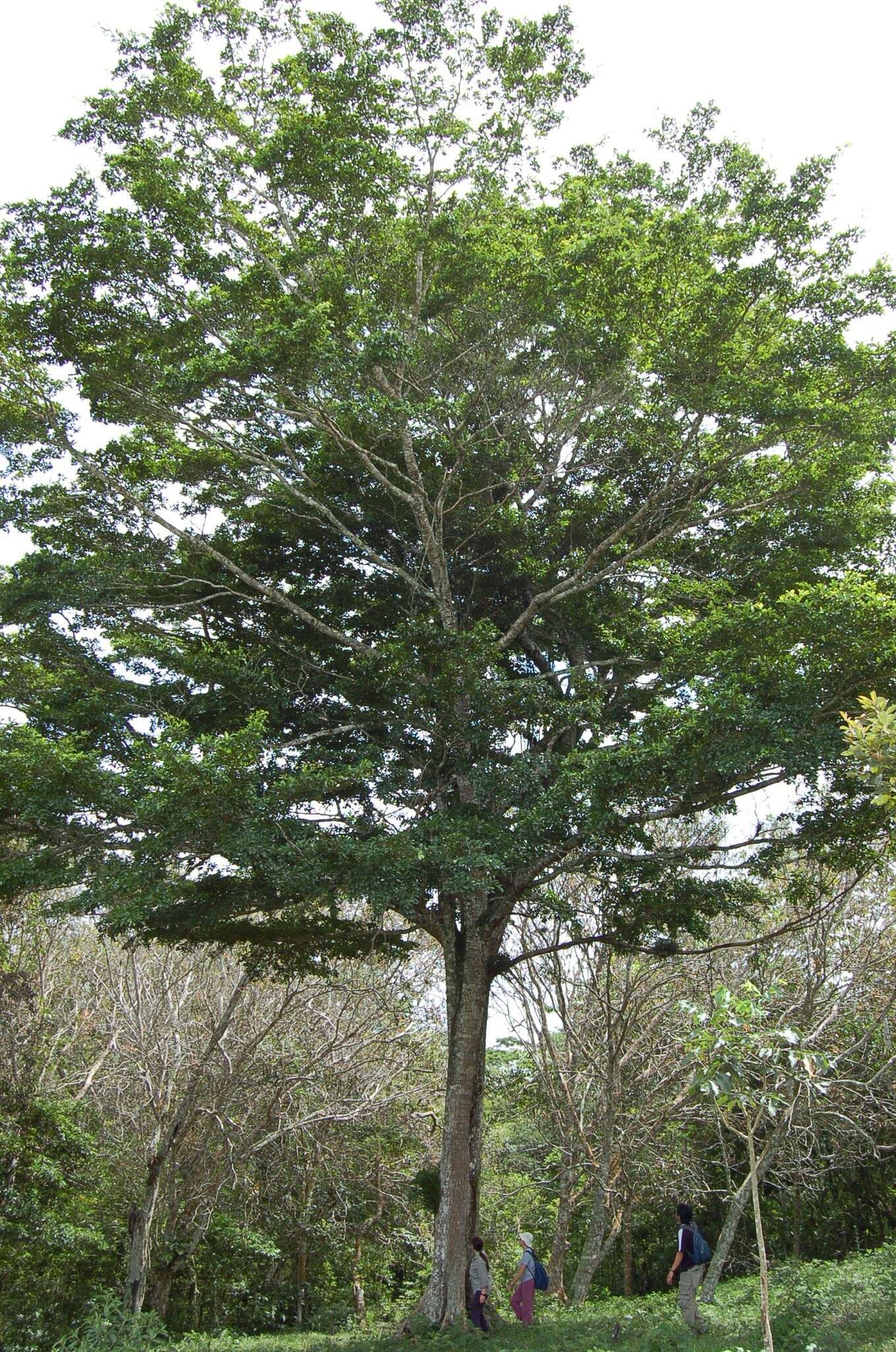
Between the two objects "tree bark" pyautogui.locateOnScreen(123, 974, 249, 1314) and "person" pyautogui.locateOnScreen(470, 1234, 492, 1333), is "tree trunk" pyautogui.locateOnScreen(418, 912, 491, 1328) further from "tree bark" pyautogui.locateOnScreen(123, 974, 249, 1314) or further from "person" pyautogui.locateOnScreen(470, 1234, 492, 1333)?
"tree bark" pyautogui.locateOnScreen(123, 974, 249, 1314)

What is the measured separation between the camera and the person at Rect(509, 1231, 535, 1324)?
9781mm

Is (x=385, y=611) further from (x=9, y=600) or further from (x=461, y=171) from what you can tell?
(x=461, y=171)

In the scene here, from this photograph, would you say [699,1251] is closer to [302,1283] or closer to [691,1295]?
[691,1295]

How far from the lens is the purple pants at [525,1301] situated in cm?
979

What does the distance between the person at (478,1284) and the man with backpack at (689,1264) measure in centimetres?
185

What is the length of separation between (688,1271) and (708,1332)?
65cm

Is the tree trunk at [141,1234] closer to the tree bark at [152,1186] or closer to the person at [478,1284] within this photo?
the tree bark at [152,1186]

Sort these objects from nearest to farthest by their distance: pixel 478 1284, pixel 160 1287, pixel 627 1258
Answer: pixel 478 1284 < pixel 160 1287 < pixel 627 1258

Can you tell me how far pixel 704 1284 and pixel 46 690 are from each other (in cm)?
1202

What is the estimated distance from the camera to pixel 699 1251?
28.9 feet

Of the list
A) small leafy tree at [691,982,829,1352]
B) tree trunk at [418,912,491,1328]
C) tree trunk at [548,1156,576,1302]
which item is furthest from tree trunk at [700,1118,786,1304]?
small leafy tree at [691,982,829,1352]

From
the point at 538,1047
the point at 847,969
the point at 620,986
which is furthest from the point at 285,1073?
the point at 847,969

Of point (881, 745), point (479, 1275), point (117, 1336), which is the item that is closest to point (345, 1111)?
point (479, 1275)

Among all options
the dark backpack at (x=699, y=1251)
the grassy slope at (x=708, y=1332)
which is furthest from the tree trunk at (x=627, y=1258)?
the dark backpack at (x=699, y=1251)
